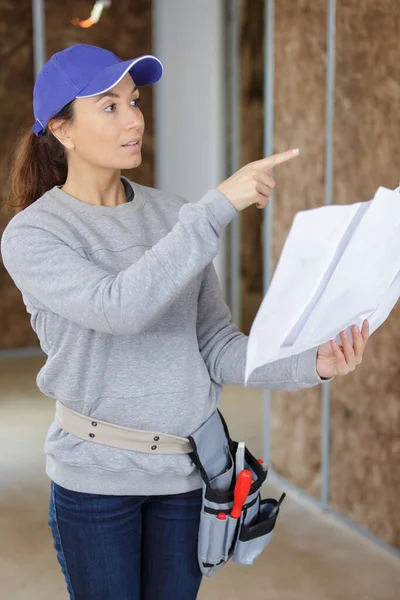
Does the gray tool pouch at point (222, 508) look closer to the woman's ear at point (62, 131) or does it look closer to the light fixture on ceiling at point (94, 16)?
the woman's ear at point (62, 131)

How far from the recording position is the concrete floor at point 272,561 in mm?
2846

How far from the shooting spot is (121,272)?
1.24 metres

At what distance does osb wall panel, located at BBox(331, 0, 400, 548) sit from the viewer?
2.91m

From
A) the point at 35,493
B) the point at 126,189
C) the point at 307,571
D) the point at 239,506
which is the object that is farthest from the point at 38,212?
the point at 35,493

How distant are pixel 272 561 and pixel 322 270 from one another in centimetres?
224

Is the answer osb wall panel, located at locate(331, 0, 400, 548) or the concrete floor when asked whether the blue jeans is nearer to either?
the concrete floor

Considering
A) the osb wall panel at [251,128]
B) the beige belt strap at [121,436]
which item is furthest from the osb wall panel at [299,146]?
the osb wall panel at [251,128]

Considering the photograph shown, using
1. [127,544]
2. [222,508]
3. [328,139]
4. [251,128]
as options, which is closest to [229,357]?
[222,508]

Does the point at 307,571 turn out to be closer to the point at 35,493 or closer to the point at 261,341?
the point at 35,493

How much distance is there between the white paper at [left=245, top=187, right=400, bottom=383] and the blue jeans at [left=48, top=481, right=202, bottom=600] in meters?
0.52

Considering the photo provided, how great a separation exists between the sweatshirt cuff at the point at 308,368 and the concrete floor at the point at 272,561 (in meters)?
1.56

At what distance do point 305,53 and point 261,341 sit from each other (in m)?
2.52

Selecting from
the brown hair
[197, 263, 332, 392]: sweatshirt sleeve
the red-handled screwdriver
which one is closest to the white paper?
[197, 263, 332, 392]: sweatshirt sleeve

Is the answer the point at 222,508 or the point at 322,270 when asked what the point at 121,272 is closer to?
the point at 322,270
